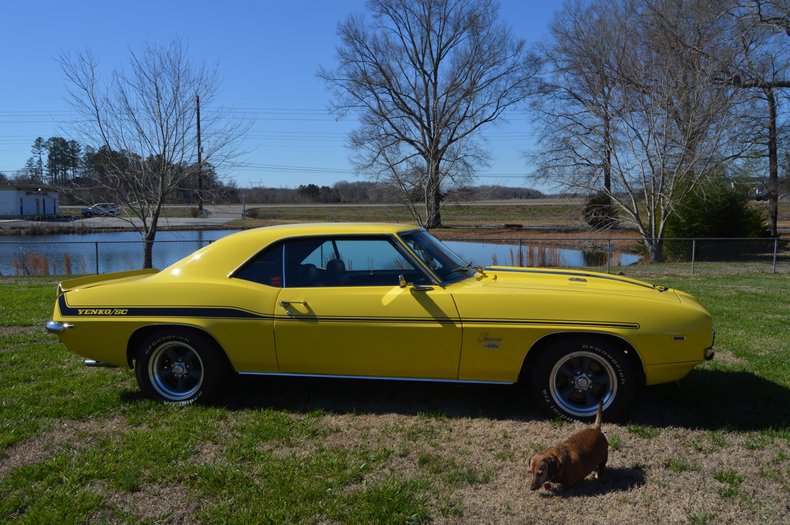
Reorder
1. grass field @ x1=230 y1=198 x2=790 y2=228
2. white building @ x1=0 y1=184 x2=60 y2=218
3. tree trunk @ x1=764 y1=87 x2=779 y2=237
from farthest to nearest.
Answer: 1. white building @ x1=0 y1=184 x2=60 y2=218
2. grass field @ x1=230 y1=198 x2=790 y2=228
3. tree trunk @ x1=764 y1=87 x2=779 y2=237

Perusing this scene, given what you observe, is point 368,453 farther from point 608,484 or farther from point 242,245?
point 242,245

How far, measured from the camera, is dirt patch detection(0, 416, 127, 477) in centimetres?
396

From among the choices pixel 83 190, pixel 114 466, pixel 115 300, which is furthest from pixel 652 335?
pixel 83 190

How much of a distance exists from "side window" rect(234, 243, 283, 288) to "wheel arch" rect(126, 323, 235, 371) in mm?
528

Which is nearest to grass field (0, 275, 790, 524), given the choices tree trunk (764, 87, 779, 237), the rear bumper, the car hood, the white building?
the rear bumper

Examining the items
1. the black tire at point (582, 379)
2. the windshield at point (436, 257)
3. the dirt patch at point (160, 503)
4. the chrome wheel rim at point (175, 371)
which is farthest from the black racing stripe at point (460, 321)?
the dirt patch at point (160, 503)

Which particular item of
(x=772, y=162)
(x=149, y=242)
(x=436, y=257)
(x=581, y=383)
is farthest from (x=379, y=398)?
(x=772, y=162)

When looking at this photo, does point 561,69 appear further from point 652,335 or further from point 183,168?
point 652,335

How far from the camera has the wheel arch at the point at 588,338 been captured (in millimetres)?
4328

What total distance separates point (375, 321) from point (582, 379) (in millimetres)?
1580

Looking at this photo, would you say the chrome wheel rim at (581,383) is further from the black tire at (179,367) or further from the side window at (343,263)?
the black tire at (179,367)

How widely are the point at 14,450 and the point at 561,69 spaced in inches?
1142

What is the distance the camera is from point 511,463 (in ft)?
12.6

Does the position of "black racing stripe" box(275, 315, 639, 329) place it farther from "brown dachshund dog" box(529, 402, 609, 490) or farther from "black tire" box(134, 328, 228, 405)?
"brown dachshund dog" box(529, 402, 609, 490)
